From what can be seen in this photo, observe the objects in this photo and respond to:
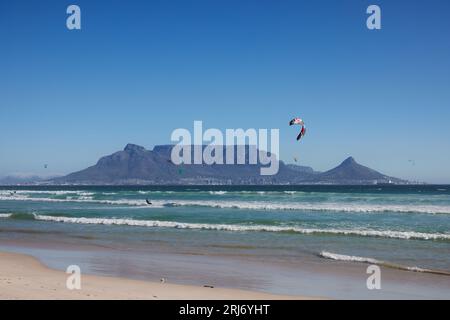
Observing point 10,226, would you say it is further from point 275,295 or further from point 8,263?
point 275,295

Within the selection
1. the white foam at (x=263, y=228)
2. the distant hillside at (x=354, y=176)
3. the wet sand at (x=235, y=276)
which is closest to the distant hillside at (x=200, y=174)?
the distant hillside at (x=354, y=176)

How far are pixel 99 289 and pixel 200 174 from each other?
153493mm

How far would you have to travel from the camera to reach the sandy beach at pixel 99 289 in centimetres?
751

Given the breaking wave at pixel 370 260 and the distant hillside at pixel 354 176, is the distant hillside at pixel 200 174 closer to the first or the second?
the distant hillside at pixel 354 176

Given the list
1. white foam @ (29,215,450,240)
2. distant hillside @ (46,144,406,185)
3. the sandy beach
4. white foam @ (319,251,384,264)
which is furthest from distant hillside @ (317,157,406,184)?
the sandy beach

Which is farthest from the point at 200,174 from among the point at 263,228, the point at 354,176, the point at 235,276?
the point at 235,276

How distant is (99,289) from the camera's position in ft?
26.7

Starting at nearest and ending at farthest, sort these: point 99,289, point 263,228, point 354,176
Answer: point 99,289
point 263,228
point 354,176

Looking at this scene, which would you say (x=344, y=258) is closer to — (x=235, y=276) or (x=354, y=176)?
(x=235, y=276)

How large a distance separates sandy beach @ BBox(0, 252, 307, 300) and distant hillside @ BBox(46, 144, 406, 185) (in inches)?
5371

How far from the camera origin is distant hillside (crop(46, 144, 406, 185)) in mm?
156750

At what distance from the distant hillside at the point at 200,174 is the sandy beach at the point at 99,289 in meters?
136

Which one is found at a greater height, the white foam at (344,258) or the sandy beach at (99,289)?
the sandy beach at (99,289)

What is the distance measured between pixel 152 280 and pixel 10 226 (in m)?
14.5
